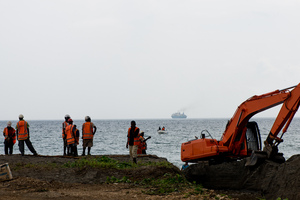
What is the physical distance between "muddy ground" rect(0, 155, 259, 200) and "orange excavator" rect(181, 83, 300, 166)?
1154 mm

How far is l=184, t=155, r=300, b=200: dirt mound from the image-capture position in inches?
423

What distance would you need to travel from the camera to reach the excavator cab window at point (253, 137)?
1438cm

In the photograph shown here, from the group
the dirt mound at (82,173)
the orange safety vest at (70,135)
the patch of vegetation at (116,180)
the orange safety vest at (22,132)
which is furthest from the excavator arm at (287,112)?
the orange safety vest at (22,132)

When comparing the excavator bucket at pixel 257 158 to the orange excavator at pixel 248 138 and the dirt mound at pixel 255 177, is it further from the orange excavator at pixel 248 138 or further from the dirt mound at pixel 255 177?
the dirt mound at pixel 255 177

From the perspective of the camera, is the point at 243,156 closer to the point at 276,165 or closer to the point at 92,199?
the point at 276,165

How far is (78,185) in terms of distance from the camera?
12250mm

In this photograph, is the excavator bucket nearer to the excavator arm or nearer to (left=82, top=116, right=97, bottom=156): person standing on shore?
the excavator arm

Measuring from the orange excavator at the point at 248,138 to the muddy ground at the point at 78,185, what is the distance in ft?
3.79

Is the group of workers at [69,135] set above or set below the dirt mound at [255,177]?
above

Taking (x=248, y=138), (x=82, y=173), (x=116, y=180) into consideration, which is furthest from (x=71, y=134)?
(x=248, y=138)

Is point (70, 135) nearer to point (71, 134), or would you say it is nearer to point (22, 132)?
point (71, 134)

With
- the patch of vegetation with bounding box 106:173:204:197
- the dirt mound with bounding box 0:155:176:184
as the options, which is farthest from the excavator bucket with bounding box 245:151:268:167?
the dirt mound with bounding box 0:155:176:184

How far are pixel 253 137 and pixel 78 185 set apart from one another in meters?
6.39

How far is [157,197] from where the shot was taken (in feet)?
34.4
